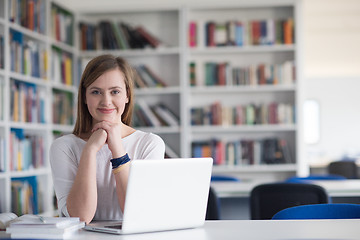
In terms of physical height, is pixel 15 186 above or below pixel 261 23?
below

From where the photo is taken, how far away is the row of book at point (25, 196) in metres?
4.34

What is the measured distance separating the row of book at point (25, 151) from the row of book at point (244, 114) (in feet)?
5.09

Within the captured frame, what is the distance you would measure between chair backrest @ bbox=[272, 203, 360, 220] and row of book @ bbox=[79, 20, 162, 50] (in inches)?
150

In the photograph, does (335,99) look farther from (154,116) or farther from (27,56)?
(27,56)

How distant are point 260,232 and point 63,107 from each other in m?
4.02

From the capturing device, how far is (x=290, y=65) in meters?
5.35

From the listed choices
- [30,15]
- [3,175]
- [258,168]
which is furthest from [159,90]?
[3,175]

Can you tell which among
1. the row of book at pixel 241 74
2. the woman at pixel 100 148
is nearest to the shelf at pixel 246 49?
the row of book at pixel 241 74

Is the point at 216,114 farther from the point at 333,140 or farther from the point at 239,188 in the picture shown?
the point at 333,140

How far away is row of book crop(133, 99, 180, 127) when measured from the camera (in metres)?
5.43

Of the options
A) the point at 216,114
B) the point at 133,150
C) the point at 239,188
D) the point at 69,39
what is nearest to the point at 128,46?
the point at 69,39

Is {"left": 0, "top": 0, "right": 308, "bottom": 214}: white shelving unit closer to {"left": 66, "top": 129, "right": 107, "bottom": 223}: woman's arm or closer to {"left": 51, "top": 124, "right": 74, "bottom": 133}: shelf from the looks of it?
{"left": 51, "top": 124, "right": 74, "bottom": 133}: shelf

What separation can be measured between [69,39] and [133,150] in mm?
3690

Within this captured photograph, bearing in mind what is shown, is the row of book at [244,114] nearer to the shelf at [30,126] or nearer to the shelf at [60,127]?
the shelf at [60,127]
